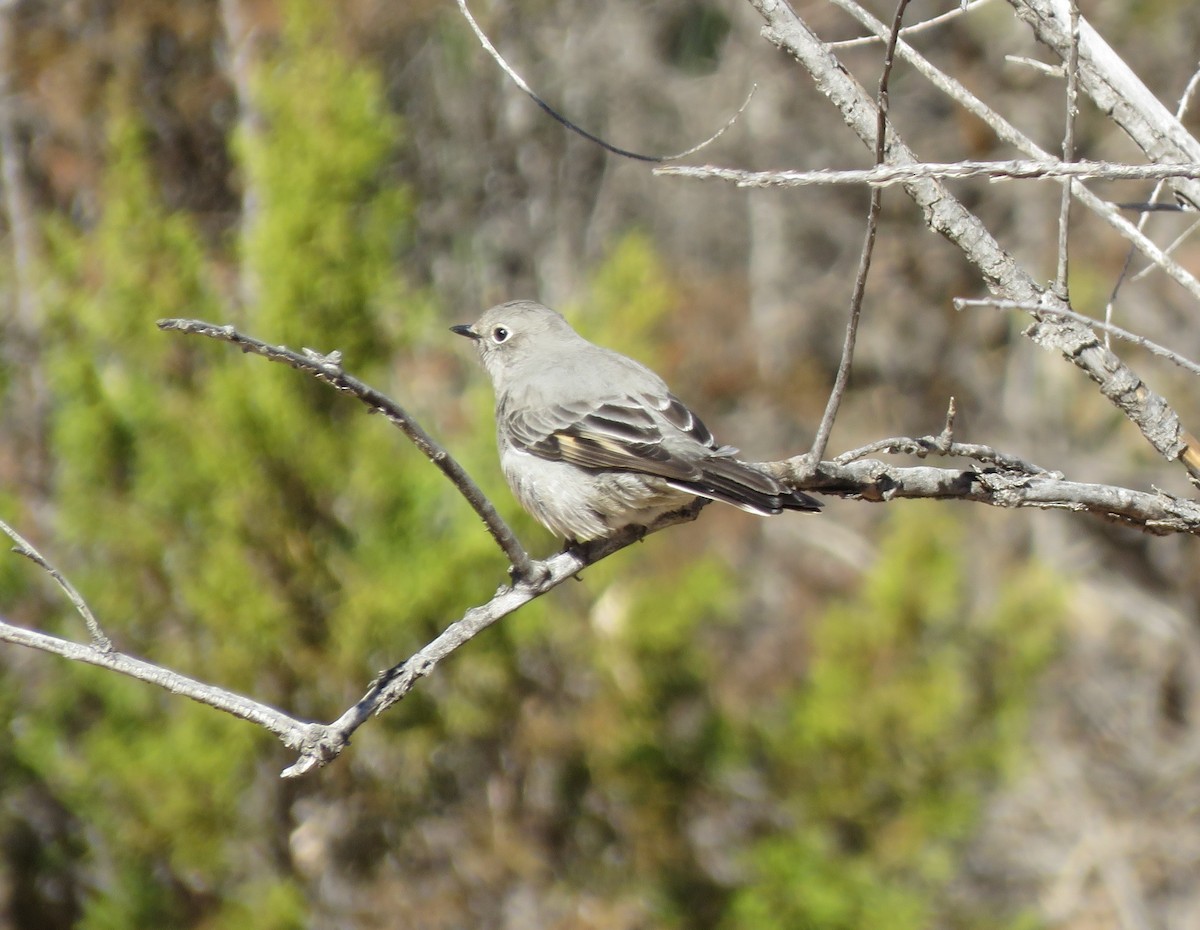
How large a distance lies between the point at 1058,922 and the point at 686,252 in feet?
17.1

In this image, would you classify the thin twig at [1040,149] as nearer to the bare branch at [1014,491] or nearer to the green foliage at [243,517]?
the bare branch at [1014,491]

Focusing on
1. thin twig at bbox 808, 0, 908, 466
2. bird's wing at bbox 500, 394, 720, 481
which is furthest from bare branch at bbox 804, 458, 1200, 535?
bird's wing at bbox 500, 394, 720, 481

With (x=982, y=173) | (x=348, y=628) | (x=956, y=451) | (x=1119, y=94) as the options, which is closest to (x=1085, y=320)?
(x=982, y=173)

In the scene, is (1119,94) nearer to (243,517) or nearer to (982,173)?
(982,173)

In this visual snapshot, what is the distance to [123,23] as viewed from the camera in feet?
19.8

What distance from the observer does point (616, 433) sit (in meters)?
4.18

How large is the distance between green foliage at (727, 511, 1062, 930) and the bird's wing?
1573 mm

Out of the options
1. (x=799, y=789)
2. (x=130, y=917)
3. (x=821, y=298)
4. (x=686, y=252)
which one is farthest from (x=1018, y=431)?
(x=130, y=917)

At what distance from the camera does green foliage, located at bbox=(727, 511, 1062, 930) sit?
490 centimetres

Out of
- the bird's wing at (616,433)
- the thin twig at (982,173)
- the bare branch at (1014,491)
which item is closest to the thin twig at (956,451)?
the bare branch at (1014,491)

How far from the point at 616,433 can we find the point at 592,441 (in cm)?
9

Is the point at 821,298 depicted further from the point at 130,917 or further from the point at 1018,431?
the point at 130,917

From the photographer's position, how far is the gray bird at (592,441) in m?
3.86

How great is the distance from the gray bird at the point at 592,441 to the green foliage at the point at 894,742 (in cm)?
153
